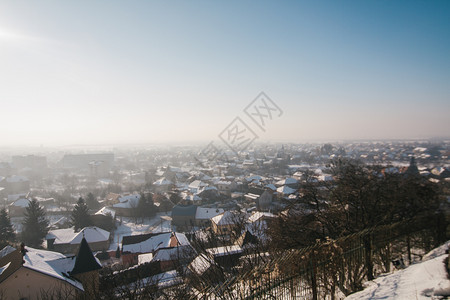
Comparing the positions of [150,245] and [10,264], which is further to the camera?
[150,245]

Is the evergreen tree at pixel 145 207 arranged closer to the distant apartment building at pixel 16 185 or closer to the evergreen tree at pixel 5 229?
the evergreen tree at pixel 5 229

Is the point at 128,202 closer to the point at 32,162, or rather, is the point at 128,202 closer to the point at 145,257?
the point at 145,257

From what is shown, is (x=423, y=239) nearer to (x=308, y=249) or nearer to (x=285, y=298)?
(x=308, y=249)

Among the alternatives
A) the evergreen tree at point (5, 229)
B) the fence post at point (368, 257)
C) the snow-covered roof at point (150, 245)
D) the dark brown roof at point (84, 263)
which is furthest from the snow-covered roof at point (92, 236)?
the fence post at point (368, 257)

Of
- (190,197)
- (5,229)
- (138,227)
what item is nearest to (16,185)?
(5,229)

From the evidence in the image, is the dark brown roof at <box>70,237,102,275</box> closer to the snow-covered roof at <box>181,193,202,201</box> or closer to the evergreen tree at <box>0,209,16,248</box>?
the evergreen tree at <box>0,209,16,248</box>

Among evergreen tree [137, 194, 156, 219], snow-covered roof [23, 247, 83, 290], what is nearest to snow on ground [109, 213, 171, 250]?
evergreen tree [137, 194, 156, 219]

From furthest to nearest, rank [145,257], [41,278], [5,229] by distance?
[5,229]
[145,257]
[41,278]
